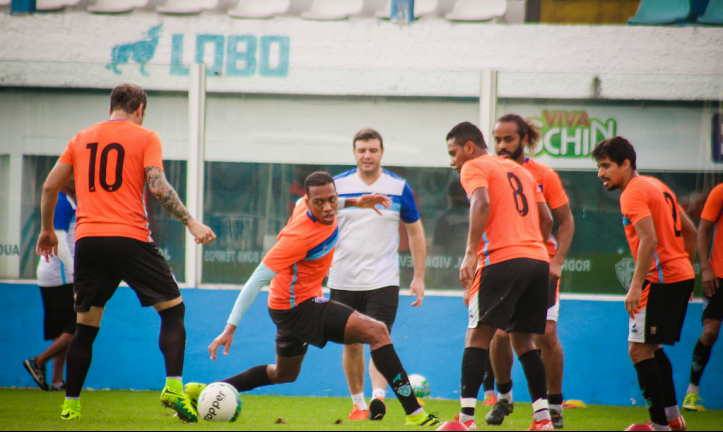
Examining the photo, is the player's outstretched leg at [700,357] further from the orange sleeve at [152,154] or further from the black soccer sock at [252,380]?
the orange sleeve at [152,154]

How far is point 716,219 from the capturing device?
6023 mm

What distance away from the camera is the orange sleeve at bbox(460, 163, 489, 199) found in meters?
3.93

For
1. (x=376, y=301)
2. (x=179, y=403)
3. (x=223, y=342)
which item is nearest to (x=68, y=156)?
(x=223, y=342)

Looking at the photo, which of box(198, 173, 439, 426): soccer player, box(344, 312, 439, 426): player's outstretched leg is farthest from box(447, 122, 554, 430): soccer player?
box(198, 173, 439, 426): soccer player

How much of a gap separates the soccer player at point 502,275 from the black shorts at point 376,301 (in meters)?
1.24

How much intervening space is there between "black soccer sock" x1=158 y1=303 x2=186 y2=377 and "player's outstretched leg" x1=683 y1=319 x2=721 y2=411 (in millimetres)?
4055

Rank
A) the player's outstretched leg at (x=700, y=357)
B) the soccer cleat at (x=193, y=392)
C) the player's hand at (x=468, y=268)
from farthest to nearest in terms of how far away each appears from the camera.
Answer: the player's outstretched leg at (x=700, y=357)
the soccer cleat at (x=193, y=392)
the player's hand at (x=468, y=268)

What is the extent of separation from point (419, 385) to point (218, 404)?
6.94ft

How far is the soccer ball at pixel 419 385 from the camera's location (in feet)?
19.7

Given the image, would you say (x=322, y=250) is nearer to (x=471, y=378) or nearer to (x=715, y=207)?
(x=471, y=378)

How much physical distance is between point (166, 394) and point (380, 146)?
2.42 meters

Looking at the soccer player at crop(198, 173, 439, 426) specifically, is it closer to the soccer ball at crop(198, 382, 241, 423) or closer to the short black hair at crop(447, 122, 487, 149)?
the soccer ball at crop(198, 382, 241, 423)

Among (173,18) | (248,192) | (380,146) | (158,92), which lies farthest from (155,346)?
(173,18)

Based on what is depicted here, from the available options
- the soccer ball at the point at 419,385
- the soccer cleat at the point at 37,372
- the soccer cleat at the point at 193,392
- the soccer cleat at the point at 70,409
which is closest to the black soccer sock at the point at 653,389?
the soccer ball at the point at 419,385
